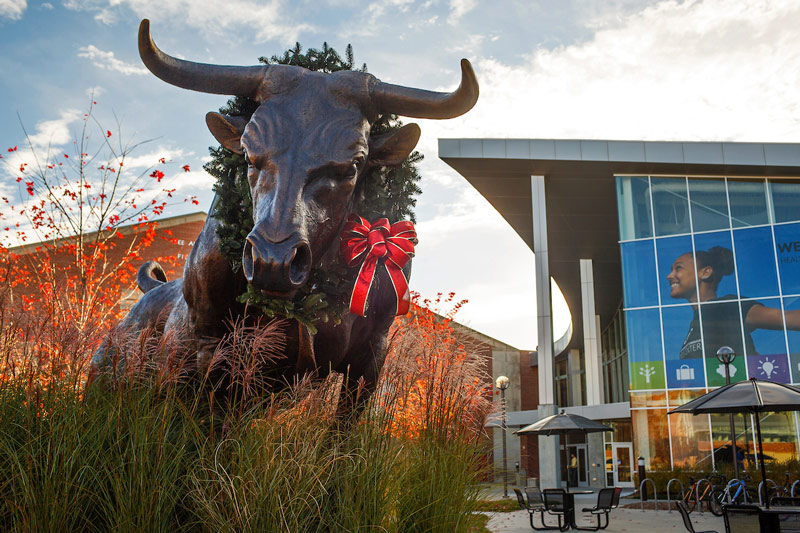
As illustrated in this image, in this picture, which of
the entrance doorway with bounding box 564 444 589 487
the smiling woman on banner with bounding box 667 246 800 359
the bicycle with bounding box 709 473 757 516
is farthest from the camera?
the entrance doorway with bounding box 564 444 589 487

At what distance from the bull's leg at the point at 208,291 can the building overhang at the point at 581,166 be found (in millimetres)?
19168

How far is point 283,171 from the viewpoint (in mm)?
2965

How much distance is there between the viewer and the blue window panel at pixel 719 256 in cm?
2106

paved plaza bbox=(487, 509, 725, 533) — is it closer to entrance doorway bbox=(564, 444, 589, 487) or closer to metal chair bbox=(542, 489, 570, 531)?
metal chair bbox=(542, 489, 570, 531)

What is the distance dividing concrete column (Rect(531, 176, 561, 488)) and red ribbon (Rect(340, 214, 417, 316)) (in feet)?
62.2

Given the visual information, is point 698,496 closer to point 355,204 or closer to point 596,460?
point 355,204

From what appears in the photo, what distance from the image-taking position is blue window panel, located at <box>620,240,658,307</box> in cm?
2217

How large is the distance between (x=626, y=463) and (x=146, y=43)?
2788 centimetres

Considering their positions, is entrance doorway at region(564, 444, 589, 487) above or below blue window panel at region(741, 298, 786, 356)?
below

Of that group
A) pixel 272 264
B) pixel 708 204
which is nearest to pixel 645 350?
pixel 708 204

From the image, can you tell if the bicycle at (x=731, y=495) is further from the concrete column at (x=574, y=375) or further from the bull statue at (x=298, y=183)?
the concrete column at (x=574, y=375)

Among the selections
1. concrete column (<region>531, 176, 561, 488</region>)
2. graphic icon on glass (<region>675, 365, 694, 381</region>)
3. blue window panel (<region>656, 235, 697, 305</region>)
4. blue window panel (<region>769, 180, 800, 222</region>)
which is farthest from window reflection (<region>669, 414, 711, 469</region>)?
blue window panel (<region>769, 180, 800, 222</region>)

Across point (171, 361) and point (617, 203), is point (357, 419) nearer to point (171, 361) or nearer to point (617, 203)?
point (171, 361)

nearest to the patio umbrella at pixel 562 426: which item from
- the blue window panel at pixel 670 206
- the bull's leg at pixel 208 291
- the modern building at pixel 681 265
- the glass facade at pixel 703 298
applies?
the modern building at pixel 681 265
